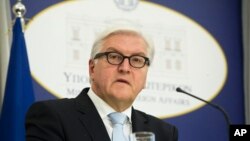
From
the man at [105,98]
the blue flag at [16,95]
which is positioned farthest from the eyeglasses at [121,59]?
the blue flag at [16,95]

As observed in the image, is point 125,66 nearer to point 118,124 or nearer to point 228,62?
point 118,124

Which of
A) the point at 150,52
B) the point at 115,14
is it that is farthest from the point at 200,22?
the point at 150,52

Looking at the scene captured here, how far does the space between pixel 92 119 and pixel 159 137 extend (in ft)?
1.60

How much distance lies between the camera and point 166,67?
543 centimetres

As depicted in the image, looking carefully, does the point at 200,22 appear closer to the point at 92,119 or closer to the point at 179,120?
the point at 179,120

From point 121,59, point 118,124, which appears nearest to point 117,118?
point 118,124

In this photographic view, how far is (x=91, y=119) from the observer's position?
3029mm

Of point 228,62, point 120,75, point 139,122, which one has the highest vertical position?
point 228,62

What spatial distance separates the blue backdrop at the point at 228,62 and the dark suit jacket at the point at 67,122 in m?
2.43

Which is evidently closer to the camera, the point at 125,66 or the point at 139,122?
the point at 125,66

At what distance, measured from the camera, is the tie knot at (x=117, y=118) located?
3.05m

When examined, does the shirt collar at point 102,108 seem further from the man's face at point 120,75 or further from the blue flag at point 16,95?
the blue flag at point 16,95

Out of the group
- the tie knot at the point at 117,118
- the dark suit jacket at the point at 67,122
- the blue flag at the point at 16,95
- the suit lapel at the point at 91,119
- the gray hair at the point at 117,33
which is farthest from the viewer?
the blue flag at the point at 16,95

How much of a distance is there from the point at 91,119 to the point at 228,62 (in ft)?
10.4
